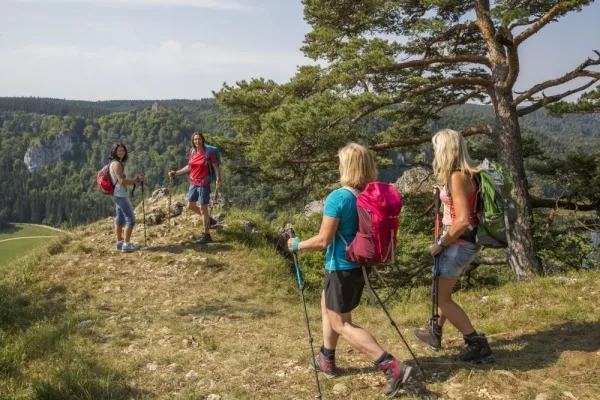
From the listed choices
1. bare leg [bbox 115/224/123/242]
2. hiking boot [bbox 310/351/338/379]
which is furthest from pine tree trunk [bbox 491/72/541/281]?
bare leg [bbox 115/224/123/242]

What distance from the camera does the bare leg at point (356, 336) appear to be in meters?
3.24

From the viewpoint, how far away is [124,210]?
7633 mm

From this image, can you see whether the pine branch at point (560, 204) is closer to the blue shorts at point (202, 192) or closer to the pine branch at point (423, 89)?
the pine branch at point (423, 89)

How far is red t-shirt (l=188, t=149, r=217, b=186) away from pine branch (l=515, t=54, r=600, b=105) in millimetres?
5647

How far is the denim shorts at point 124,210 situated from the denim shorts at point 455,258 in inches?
229

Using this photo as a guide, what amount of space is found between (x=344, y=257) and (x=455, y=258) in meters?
1.01

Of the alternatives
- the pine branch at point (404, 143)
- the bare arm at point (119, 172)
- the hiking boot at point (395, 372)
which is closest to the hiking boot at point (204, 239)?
the bare arm at point (119, 172)

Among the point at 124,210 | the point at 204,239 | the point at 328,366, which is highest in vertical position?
the point at 124,210

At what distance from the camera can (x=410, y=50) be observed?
762 cm

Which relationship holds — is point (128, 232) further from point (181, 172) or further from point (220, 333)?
point (220, 333)

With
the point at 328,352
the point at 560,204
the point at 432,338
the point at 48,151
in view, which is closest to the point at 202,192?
the point at 328,352

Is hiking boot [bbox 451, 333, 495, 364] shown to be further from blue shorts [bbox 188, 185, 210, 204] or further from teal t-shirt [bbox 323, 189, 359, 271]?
blue shorts [bbox 188, 185, 210, 204]

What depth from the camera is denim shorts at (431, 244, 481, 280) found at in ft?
11.7

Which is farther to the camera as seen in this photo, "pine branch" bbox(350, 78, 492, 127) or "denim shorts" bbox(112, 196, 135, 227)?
"denim shorts" bbox(112, 196, 135, 227)
